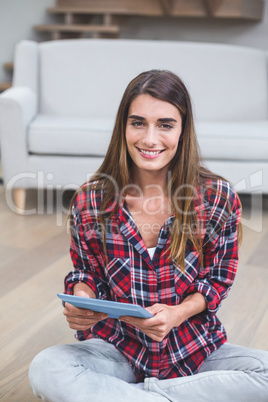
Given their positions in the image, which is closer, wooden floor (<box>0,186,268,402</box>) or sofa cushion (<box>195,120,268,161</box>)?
wooden floor (<box>0,186,268,402</box>)

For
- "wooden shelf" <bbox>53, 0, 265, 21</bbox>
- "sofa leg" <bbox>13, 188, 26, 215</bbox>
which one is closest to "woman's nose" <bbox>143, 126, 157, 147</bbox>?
"sofa leg" <bbox>13, 188, 26, 215</bbox>

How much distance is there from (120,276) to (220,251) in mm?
235

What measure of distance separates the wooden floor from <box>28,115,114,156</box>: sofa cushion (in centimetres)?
37

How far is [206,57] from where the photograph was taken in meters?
3.24

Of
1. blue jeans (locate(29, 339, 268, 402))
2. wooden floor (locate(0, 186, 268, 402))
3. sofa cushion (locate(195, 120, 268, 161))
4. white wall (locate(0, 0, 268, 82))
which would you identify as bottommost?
wooden floor (locate(0, 186, 268, 402))

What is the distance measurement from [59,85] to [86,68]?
195 mm

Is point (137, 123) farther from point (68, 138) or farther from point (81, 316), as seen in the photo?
point (68, 138)

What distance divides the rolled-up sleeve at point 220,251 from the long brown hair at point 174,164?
37mm

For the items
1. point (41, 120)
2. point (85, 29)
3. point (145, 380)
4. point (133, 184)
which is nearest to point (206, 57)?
point (41, 120)

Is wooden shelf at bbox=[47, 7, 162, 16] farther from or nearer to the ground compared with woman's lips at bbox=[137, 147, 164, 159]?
farther from the ground

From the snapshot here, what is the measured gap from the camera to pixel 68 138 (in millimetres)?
2750

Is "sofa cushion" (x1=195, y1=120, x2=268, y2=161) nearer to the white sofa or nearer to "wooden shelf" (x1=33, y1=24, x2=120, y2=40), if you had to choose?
the white sofa

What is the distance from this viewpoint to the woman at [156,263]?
112 centimetres

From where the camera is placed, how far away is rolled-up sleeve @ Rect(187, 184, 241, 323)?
1199mm
